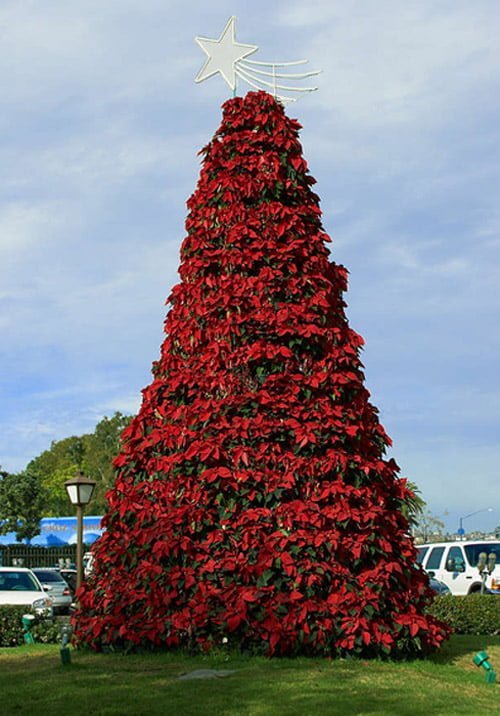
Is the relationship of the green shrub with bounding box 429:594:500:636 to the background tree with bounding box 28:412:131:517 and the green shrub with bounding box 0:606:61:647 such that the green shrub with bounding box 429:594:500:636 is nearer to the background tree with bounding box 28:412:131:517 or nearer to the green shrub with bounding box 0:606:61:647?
the green shrub with bounding box 0:606:61:647

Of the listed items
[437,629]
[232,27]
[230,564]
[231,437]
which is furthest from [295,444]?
[232,27]

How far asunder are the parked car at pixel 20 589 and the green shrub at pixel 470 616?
27.4 feet

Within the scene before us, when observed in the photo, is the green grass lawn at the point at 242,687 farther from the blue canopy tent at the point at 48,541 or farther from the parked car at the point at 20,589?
the blue canopy tent at the point at 48,541

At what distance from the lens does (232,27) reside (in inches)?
519

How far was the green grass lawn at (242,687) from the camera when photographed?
7.75m

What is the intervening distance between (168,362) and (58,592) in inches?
614

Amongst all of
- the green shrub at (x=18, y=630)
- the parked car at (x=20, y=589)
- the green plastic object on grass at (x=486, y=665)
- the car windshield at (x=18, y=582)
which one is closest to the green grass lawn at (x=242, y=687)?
the green plastic object on grass at (x=486, y=665)

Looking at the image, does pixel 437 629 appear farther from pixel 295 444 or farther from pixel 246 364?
pixel 246 364

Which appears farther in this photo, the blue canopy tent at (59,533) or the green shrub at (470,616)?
the blue canopy tent at (59,533)

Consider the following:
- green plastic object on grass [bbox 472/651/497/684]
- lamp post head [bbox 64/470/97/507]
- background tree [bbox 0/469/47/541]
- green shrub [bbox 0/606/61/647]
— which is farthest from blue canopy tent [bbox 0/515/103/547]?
green plastic object on grass [bbox 472/651/497/684]

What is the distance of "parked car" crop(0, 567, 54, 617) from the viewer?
20.4 meters

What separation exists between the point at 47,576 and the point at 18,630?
45.1ft

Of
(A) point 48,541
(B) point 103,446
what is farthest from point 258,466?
(B) point 103,446

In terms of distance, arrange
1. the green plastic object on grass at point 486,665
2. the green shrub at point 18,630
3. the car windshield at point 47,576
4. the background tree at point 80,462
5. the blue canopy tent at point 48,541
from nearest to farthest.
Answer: the green plastic object on grass at point 486,665, the green shrub at point 18,630, the car windshield at point 47,576, the blue canopy tent at point 48,541, the background tree at point 80,462
